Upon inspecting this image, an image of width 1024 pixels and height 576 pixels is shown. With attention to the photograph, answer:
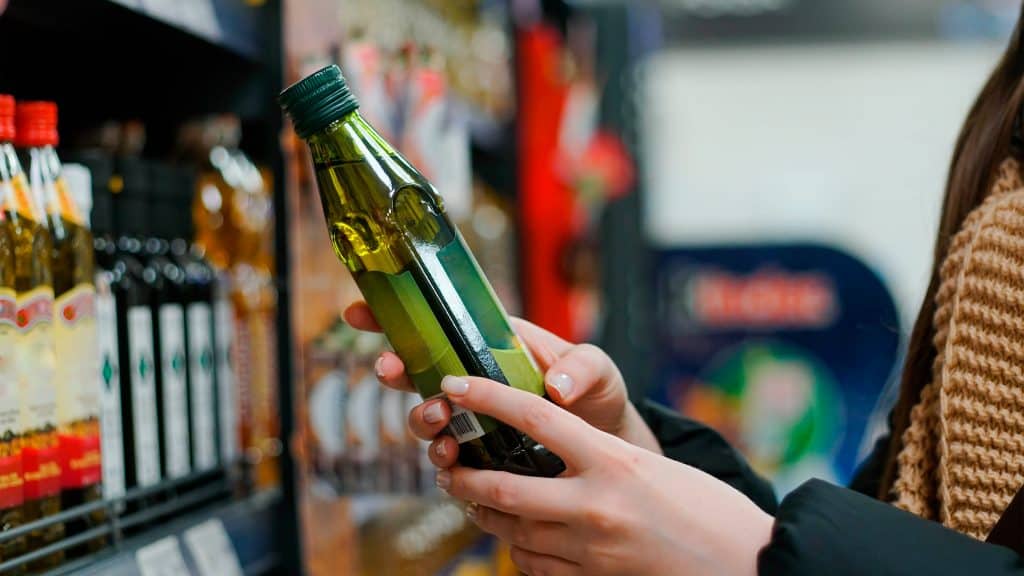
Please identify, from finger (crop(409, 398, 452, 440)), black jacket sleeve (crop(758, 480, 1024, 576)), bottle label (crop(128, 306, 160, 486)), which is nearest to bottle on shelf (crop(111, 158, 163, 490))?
bottle label (crop(128, 306, 160, 486))

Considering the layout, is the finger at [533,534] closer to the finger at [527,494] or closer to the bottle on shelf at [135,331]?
the finger at [527,494]

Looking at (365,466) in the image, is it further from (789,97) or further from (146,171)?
(789,97)

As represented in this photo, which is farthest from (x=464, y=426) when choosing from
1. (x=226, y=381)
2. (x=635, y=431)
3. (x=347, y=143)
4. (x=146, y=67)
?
(x=146, y=67)

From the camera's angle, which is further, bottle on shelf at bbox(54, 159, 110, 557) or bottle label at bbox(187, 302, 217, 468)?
bottle label at bbox(187, 302, 217, 468)

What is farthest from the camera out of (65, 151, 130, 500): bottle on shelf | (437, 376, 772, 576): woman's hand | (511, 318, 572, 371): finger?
(65, 151, 130, 500): bottle on shelf

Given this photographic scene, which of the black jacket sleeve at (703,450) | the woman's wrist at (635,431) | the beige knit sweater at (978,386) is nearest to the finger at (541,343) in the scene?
the woman's wrist at (635,431)

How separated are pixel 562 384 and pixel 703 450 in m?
0.43

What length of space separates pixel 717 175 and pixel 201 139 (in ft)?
20.5

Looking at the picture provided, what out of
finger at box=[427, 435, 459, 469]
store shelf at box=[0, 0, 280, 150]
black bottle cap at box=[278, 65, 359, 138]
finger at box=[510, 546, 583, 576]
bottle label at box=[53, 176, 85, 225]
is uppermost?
store shelf at box=[0, 0, 280, 150]

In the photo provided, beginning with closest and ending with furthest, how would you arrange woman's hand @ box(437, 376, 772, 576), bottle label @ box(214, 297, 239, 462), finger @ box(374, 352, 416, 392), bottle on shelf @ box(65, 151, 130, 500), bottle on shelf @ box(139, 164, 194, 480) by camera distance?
woman's hand @ box(437, 376, 772, 576) < finger @ box(374, 352, 416, 392) < bottle on shelf @ box(65, 151, 130, 500) < bottle on shelf @ box(139, 164, 194, 480) < bottle label @ box(214, 297, 239, 462)

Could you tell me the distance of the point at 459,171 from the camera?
199 cm

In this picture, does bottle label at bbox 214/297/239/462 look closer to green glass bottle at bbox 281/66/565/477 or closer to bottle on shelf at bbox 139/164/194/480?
bottle on shelf at bbox 139/164/194/480

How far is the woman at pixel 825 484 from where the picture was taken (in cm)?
83

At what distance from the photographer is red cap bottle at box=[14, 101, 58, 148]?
3.44 ft
